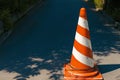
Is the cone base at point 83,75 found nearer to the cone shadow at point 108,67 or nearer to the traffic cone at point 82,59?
the traffic cone at point 82,59

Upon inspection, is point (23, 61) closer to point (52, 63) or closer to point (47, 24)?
point (52, 63)

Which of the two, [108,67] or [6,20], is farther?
[6,20]

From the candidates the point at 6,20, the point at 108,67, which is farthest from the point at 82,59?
the point at 6,20

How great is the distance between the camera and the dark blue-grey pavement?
23.1ft

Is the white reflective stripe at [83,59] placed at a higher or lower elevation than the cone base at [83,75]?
higher

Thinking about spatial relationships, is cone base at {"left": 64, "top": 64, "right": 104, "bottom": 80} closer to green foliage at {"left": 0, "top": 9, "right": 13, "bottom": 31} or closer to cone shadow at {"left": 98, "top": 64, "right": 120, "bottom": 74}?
cone shadow at {"left": 98, "top": 64, "right": 120, "bottom": 74}

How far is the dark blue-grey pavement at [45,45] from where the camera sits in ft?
23.1

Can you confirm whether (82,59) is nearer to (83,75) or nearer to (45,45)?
(83,75)

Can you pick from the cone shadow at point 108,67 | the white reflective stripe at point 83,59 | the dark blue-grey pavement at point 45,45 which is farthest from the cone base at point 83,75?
the cone shadow at point 108,67

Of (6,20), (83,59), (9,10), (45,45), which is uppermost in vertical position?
(9,10)

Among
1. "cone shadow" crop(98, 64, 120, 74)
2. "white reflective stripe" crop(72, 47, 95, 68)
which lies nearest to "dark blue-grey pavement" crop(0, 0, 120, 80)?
"cone shadow" crop(98, 64, 120, 74)

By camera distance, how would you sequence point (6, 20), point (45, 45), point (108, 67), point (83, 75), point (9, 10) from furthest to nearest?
point (9, 10)
point (6, 20)
point (45, 45)
point (108, 67)
point (83, 75)

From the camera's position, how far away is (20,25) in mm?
12125

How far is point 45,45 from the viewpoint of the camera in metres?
8.99
